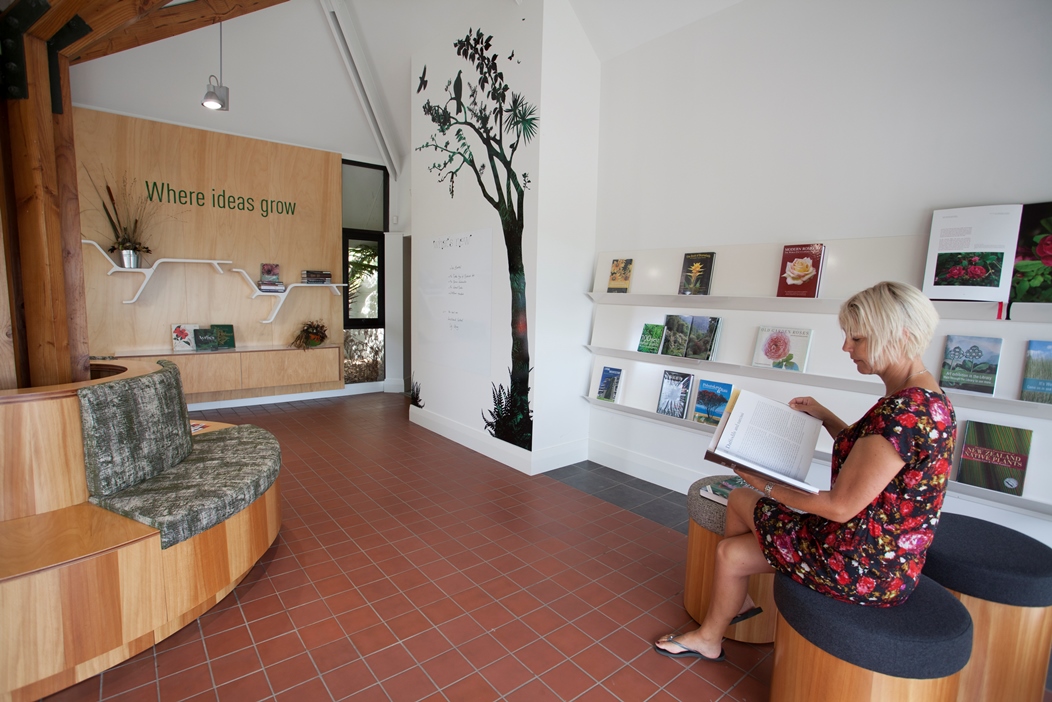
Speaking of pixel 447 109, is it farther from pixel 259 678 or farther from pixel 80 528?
pixel 259 678

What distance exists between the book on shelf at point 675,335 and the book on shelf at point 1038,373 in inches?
70.8

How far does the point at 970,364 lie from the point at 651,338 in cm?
191

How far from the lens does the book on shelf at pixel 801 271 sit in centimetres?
313

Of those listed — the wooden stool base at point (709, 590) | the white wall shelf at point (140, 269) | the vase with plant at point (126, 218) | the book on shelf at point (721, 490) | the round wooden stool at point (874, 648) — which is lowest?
the wooden stool base at point (709, 590)

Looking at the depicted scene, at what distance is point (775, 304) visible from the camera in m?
3.36

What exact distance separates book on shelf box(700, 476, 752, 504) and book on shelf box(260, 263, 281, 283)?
595cm

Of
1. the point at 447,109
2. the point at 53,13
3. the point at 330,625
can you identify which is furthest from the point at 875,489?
the point at 447,109

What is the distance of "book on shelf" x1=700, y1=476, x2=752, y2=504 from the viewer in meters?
2.38

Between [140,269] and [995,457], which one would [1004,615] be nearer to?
[995,457]

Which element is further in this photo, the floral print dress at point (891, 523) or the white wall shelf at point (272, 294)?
the white wall shelf at point (272, 294)

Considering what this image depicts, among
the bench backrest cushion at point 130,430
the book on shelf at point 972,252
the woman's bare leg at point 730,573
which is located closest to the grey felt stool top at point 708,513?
the woman's bare leg at point 730,573

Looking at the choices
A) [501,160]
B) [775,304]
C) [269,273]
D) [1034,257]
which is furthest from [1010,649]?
[269,273]

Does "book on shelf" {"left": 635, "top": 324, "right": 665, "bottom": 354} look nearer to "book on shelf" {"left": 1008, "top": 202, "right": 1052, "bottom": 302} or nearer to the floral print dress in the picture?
"book on shelf" {"left": 1008, "top": 202, "right": 1052, "bottom": 302}

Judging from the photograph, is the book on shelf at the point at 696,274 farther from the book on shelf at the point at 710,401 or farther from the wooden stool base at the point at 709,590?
the wooden stool base at the point at 709,590
